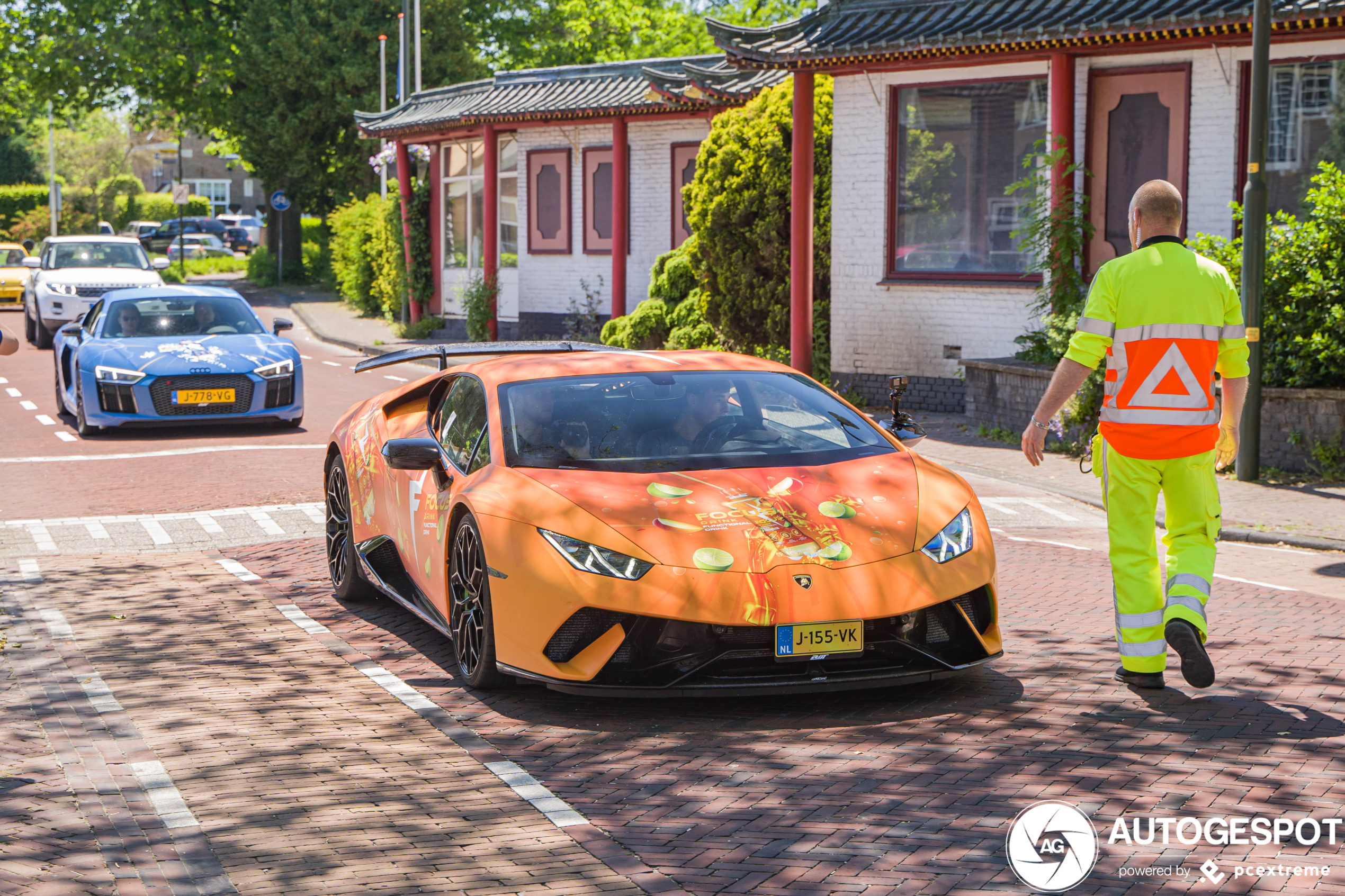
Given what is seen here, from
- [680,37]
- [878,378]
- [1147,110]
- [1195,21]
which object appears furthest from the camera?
[680,37]

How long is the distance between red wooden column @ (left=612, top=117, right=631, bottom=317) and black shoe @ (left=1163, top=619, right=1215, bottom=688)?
21954 mm

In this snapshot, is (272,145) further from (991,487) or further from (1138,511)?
(1138,511)

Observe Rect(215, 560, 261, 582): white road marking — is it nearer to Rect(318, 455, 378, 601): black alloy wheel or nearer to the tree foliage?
Rect(318, 455, 378, 601): black alloy wheel

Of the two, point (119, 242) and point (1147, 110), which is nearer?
point (1147, 110)

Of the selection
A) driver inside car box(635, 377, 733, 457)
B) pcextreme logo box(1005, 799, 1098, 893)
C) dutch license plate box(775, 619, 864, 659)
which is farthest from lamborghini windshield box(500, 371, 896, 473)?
pcextreme logo box(1005, 799, 1098, 893)

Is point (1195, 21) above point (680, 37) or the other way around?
the other way around

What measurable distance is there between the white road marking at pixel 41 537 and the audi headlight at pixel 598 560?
5399 millimetres

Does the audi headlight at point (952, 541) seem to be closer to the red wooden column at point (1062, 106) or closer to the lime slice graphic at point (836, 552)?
the lime slice graphic at point (836, 552)

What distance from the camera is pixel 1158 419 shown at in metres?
6.11

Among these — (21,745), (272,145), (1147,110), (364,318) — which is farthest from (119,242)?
(21,745)

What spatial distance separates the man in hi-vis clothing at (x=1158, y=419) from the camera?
6113 mm

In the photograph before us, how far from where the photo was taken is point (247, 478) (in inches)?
505

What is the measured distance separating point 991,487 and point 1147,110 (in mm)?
5904

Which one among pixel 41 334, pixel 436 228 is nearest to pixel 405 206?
pixel 436 228
